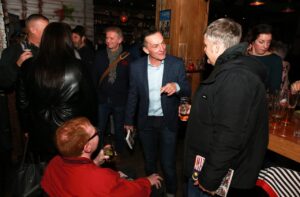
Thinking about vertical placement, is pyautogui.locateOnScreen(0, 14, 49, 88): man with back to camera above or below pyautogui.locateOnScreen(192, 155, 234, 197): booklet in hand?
above

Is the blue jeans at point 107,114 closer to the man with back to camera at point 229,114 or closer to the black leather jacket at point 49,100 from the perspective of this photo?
the black leather jacket at point 49,100

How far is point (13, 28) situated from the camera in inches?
196

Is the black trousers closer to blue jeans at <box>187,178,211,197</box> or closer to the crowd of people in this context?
the crowd of people

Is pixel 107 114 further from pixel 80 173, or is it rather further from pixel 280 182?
pixel 280 182

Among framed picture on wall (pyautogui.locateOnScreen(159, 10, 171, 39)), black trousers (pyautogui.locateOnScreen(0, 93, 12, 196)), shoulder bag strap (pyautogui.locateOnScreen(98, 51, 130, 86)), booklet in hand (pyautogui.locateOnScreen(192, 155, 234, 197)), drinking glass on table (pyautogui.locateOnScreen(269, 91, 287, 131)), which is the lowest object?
black trousers (pyautogui.locateOnScreen(0, 93, 12, 196))

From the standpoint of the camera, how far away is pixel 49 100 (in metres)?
2.29

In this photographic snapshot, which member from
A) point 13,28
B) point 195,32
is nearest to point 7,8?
point 13,28

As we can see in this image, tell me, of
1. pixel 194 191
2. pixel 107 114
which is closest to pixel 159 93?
pixel 194 191

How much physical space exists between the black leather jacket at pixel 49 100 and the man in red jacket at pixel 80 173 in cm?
61

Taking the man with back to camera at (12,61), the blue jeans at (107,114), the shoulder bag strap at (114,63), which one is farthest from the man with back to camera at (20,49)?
the blue jeans at (107,114)

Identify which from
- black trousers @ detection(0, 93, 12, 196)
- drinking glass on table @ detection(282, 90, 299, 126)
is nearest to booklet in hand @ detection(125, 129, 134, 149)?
drinking glass on table @ detection(282, 90, 299, 126)

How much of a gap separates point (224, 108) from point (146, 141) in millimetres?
1551

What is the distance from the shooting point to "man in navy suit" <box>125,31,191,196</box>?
2719 millimetres

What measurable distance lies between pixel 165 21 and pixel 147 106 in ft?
5.98
